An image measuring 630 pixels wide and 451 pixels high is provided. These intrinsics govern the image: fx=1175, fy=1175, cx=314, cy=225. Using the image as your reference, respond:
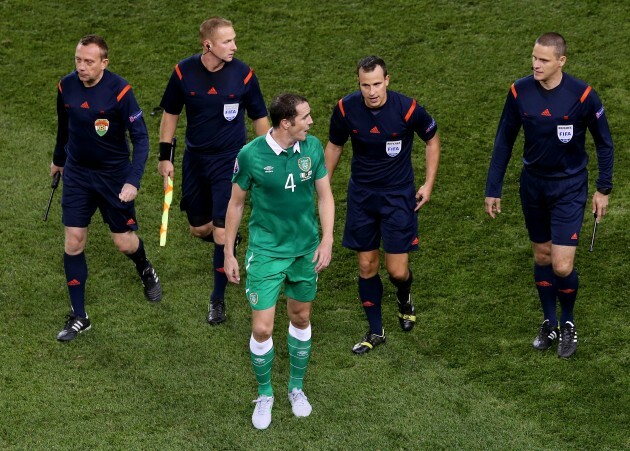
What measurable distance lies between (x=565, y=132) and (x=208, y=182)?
2.76 m

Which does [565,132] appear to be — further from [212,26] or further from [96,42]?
[96,42]

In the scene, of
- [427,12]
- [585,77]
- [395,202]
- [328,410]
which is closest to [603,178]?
[395,202]

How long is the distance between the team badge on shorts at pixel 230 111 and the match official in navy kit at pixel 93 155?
0.63 metres

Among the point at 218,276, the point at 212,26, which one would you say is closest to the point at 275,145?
the point at 212,26

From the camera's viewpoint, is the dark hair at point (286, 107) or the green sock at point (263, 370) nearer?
the dark hair at point (286, 107)

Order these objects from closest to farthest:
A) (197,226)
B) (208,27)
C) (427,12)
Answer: (208,27), (197,226), (427,12)

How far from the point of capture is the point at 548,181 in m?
8.16

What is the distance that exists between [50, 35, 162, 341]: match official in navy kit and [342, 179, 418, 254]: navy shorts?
5.20ft

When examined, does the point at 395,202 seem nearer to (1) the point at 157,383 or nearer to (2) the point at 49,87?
(1) the point at 157,383

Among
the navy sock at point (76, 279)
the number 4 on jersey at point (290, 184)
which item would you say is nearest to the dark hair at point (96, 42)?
the navy sock at point (76, 279)

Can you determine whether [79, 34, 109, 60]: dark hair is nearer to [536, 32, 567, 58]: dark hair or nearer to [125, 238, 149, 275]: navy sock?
[125, 238, 149, 275]: navy sock

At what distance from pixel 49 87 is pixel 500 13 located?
5123mm

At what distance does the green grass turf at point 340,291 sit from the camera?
7.75 meters

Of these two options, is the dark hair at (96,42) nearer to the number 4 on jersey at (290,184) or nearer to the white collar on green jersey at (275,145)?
the white collar on green jersey at (275,145)
